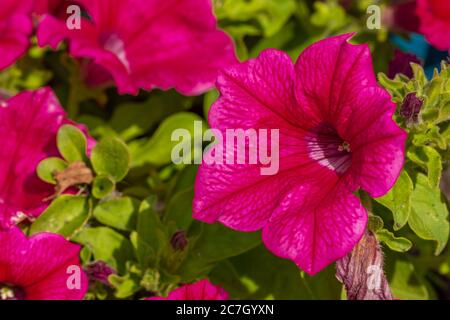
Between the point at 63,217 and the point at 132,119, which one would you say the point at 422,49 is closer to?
the point at 132,119

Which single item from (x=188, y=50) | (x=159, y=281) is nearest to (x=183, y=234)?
(x=159, y=281)

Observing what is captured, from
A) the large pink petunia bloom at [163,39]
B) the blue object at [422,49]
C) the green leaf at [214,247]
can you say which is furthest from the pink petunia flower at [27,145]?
the blue object at [422,49]

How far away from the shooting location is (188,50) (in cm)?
147

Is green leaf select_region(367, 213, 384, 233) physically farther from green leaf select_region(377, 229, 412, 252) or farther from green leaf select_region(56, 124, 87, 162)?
green leaf select_region(56, 124, 87, 162)

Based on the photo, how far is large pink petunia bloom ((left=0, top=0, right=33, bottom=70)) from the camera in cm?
137

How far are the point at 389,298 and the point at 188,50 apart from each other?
698 mm

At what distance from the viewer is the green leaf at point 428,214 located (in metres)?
1.15

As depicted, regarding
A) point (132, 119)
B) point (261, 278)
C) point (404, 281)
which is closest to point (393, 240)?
point (404, 281)

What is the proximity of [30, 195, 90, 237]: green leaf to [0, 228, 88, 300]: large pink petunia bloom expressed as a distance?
0.08 m

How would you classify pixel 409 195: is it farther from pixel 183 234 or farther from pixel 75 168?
pixel 75 168

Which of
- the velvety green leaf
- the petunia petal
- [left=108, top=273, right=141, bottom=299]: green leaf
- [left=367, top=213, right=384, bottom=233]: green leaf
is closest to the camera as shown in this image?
the petunia petal

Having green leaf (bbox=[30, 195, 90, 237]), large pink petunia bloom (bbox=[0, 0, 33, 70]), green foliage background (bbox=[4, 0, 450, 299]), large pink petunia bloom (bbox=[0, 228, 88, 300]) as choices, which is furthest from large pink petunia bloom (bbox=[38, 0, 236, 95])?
large pink petunia bloom (bbox=[0, 228, 88, 300])

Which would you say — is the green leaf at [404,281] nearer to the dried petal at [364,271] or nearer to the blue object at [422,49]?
the dried petal at [364,271]

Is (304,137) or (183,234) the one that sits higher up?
(304,137)
